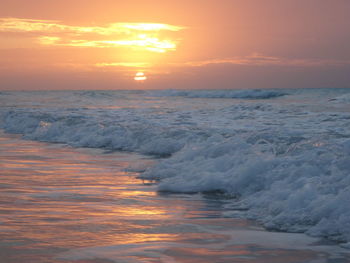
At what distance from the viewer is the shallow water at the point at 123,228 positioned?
401 cm

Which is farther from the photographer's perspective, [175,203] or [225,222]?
[175,203]

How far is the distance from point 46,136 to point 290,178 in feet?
37.7

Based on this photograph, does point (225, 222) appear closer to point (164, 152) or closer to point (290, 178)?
point (290, 178)

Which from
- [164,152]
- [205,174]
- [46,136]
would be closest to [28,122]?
[46,136]

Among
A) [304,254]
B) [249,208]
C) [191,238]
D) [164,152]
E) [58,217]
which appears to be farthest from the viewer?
[164,152]

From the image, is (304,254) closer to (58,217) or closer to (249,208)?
(249,208)

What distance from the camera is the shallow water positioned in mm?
4008

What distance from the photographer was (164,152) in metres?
12.1

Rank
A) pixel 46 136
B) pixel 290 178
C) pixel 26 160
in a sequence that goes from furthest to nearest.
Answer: pixel 46 136
pixel 26 160
pixel 290 178

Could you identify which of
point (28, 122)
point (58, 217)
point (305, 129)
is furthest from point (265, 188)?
point (28, 122)

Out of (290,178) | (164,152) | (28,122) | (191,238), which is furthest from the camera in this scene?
(28,122)

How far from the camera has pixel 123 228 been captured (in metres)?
4.84

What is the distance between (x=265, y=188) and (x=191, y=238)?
2426mm

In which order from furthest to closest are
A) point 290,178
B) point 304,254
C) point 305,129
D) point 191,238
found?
point 305,129 → point 290,178 → point 191,238 → point 304,254
